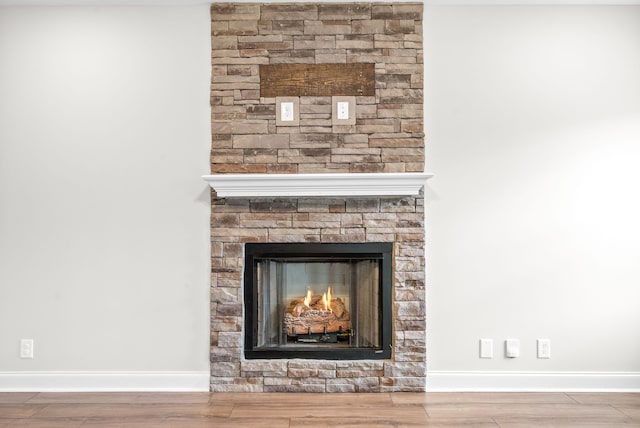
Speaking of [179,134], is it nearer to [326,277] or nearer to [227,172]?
[227,172]

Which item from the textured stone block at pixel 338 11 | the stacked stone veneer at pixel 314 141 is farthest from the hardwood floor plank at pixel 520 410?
the textured stone block at pixel 338 11

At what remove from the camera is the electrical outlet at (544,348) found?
127 inches

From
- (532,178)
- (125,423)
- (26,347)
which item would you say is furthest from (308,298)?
(26,347)

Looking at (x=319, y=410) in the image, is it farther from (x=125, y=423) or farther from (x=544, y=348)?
(x=544, y=348)

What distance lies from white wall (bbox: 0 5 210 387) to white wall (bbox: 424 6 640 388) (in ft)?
4.56

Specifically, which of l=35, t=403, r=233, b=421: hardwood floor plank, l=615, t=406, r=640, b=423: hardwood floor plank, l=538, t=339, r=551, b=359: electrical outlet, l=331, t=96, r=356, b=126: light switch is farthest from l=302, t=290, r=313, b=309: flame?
l=615, t=406, r=640, b=423: hardwood floor plank

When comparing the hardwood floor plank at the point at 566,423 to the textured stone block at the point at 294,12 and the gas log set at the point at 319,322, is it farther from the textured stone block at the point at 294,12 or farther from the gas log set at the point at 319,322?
the textured stone block at the point at 294,12

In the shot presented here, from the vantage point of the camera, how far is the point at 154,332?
326 centimetres

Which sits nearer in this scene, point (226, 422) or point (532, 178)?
point (226, 422)

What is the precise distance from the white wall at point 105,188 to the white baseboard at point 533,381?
1.39 meters

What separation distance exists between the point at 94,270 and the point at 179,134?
0.93 meters

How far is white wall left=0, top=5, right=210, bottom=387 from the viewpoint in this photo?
3.26m

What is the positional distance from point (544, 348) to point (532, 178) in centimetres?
98

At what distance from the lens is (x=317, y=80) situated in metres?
3.27
